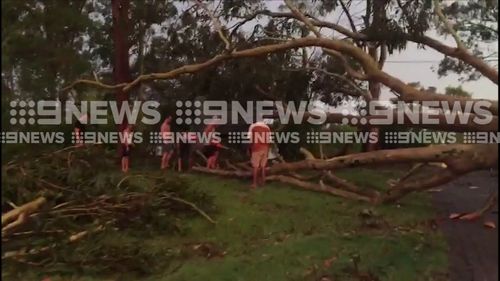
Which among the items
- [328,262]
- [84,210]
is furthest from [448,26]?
[84,210]

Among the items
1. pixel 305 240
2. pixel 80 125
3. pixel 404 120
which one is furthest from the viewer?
pixel 80 125

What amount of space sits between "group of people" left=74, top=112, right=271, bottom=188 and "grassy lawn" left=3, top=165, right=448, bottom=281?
94cm

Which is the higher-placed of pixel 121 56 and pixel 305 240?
pixel 121 56

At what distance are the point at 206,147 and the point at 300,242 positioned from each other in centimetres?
669

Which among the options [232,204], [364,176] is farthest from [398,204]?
[364,176]

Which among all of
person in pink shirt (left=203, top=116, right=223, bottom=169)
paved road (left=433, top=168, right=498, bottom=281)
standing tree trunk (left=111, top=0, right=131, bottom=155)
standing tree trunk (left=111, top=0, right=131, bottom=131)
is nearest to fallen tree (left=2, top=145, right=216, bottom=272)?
paved road (left=433, top=168, right=498, bottom=281)

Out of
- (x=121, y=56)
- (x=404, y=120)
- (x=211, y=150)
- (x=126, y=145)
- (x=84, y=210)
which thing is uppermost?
(x=121, y=56)

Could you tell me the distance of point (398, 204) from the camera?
31.7 feet

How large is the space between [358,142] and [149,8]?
6084 millimetres

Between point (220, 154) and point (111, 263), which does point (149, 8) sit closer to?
point (220, 154)

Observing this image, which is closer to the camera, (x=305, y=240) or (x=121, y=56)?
(x=305, y=240)

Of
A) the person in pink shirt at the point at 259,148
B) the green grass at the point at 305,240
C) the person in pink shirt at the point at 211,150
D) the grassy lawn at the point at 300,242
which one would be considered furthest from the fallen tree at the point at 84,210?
the person in pink shirt at the point at 211,150

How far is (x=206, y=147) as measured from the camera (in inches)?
523

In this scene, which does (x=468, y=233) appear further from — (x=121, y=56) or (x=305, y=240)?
(x=121, y=56)
